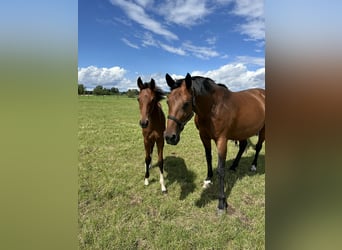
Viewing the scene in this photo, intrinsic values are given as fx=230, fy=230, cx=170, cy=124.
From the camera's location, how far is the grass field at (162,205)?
2352mm

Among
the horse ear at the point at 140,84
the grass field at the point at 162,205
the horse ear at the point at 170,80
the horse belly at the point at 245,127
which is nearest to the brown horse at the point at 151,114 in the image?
the horse ear at the point at 140,84

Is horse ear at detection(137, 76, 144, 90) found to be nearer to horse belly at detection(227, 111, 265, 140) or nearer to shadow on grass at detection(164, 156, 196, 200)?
horse belly at detection(227, 111, 265, 140)

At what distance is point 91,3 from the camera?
1.28 m

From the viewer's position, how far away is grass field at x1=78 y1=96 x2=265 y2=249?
7.72 feet

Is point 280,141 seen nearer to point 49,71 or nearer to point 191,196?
point 49,71

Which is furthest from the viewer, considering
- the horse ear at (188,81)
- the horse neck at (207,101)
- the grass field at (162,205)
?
the horse neck at (207,101)

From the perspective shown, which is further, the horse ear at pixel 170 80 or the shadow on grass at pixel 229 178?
the shadow on grass at pixel 229 178

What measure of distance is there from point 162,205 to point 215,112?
4.66 feet

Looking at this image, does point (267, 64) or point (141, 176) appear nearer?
point (267, 64)

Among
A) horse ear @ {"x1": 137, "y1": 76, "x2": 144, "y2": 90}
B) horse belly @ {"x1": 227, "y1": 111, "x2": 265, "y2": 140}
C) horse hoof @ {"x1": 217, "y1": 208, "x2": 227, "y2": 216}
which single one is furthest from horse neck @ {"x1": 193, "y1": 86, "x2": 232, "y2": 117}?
horse hoof @ {"x1": 217, "y1": 208, "x2": 227, "y2": 216}

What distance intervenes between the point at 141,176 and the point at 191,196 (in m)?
1.08

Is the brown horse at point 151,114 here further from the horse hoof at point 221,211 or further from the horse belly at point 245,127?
the horse belly at point 245,127

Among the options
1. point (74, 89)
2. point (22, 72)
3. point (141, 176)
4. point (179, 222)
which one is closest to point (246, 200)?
point (179, 222)

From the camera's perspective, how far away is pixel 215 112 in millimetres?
2959
